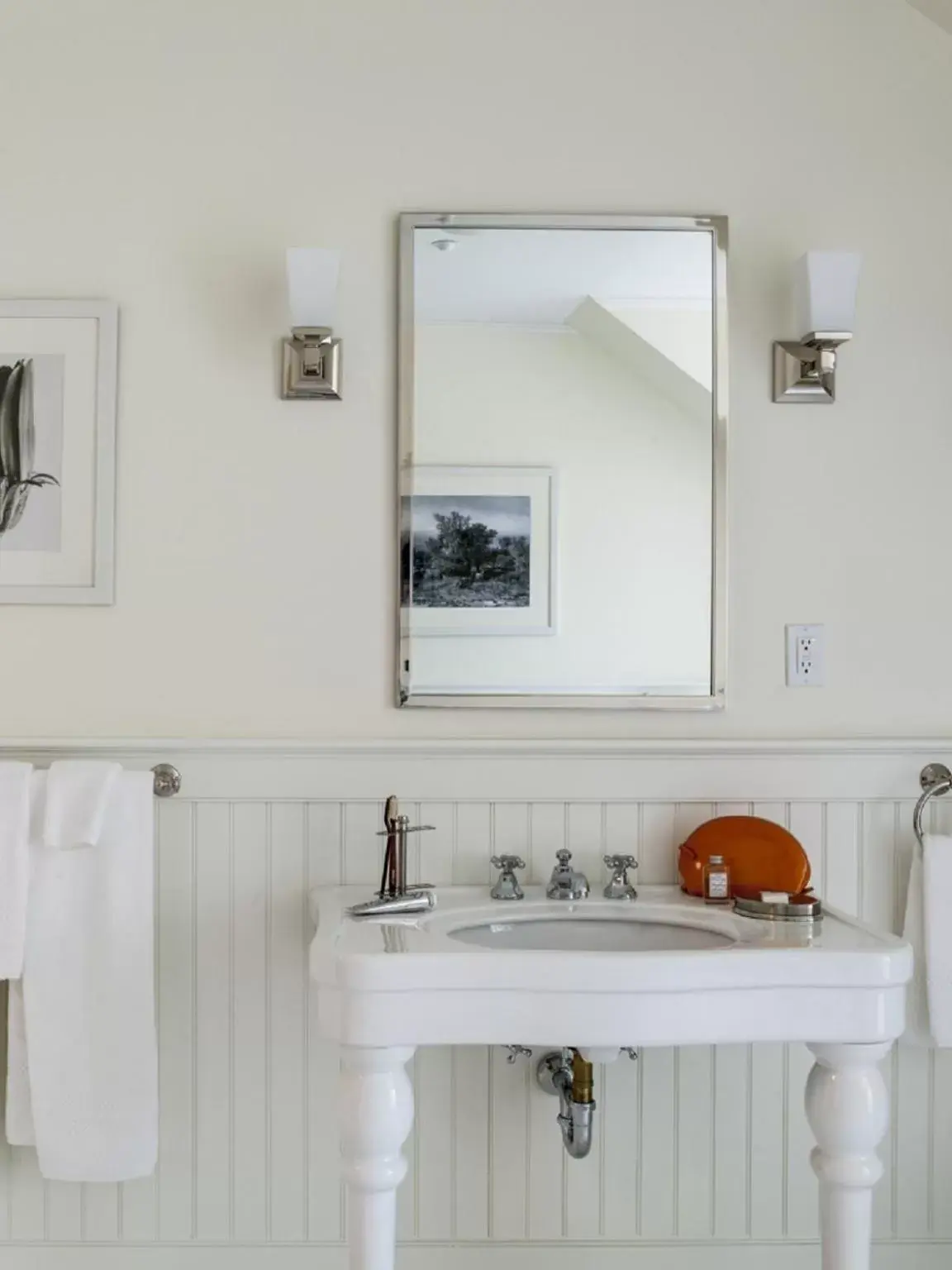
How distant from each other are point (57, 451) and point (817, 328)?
119 cm

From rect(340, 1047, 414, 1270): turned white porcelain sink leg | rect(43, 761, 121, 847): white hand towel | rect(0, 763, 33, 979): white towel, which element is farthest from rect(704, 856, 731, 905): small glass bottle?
rect(0, 763, 33, 979): white towel

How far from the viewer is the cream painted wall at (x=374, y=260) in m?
1.93

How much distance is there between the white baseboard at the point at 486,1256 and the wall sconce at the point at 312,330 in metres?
1.34

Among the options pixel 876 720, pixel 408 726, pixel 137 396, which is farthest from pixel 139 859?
pixel 876 720

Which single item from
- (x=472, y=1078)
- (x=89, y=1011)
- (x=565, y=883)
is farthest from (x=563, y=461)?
(x=89, y=1011)

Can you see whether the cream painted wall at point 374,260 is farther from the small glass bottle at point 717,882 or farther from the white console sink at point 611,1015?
the white console sink at point 611,1015

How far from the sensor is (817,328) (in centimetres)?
188

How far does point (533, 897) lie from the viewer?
1835 mm

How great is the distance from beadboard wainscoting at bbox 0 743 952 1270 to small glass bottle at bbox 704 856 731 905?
5.6 inches

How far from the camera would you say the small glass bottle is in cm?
181

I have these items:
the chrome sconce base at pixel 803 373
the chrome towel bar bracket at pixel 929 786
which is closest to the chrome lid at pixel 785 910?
the chrome towel bar bracket at pixel 929 786

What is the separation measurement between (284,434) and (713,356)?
69 centimetres

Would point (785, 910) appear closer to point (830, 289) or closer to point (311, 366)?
point (830, 289)

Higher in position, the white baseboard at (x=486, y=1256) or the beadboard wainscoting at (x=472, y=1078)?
the beadboard wainscoting at (x=472, y=1078)
